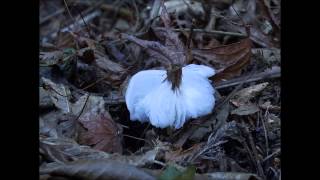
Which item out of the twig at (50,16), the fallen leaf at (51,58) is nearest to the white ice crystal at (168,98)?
the fallen leaf at (51,58)

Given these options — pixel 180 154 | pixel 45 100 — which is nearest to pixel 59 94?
pixel 45 100

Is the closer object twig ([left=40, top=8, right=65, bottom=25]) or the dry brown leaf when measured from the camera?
the dry brown leaf

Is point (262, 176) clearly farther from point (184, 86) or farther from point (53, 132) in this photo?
point (53, 132)

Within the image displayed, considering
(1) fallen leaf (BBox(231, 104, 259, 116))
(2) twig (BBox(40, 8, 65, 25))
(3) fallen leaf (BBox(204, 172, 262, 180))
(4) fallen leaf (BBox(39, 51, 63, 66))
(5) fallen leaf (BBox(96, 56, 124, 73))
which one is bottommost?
(3) fallen leaf (BBox(204, 172, 262, 180))

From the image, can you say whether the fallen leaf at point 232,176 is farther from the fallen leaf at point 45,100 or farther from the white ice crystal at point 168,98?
the fallen leaf at point 45,100

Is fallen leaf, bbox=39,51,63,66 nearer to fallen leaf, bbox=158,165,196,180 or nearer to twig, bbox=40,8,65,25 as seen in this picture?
fallen leaf, bbox=158,165,196,180

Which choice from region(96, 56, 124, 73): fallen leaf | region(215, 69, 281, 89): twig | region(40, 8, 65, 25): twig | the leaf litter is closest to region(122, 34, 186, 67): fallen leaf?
the leaf litter
